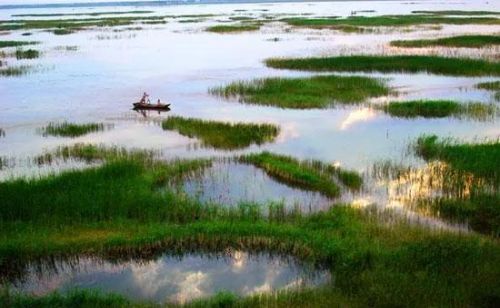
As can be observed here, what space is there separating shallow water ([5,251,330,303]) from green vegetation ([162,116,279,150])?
360 inches

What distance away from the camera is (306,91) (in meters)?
30.7

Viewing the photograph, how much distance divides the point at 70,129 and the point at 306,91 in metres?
13.3

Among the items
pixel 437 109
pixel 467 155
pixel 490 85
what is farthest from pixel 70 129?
pixel 490 85

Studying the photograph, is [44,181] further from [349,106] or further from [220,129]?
[349,106]

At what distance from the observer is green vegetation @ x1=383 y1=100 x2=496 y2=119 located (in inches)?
987

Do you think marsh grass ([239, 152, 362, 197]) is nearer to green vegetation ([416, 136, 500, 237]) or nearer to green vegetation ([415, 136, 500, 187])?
green vegetation ([416, 136, 500, 237])

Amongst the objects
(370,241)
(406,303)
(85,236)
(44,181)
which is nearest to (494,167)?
(370,241)

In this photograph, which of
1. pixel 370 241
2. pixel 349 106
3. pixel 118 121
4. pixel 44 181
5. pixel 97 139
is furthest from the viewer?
pixel 349 106

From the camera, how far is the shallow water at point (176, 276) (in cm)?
1071

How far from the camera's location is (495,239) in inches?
472

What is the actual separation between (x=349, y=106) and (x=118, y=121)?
11509mm

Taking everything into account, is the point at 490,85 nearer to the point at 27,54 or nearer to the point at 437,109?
the point at 437,109

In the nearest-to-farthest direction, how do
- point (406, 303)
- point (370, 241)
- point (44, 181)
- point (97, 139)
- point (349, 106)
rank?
point (406, 303) → point (370, 241) → point (44, 181) → point (97, 139) → point (349, 106)

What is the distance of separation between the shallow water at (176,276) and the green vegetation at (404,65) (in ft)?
90.2
